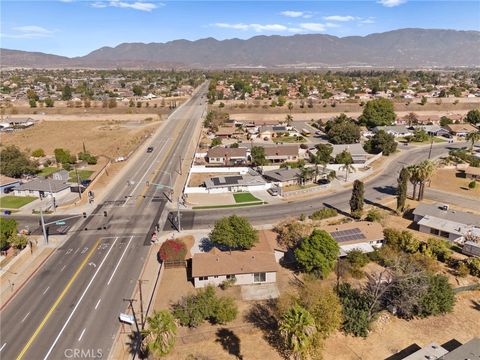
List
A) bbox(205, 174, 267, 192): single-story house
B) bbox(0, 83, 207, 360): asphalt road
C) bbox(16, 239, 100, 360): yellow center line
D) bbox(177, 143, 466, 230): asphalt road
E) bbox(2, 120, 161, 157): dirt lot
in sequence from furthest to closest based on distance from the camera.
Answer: bbox(2, 120, 161, 157): dirt lot → bbox(205, 174, 267, 192): single-story house → bbox(177, 143, 466, 230): asphalt road → bbox(0, 83, 207, 360): asphalt road → bbox(16, 239, 100, 360): yellow center line

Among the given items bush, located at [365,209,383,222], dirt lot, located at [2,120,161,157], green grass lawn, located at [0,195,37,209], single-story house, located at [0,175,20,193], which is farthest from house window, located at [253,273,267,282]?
dirt lot, located at [2,120,161,157]

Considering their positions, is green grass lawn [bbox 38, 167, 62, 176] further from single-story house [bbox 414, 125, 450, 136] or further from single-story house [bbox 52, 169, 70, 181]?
single-story house [bbox 414, 125, 450, 136]

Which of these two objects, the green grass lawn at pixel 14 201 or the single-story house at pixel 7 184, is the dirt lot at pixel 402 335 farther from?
the single-story house at pixel 7 184

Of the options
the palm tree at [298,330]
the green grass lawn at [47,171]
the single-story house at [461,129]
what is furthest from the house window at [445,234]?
the green grass lawn at [47,171]

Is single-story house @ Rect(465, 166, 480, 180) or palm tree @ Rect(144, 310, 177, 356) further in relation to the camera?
single-story house @ Rect(465, 166, 480, 180)

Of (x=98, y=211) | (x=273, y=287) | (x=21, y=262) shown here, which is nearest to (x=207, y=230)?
(x=273, y=287)

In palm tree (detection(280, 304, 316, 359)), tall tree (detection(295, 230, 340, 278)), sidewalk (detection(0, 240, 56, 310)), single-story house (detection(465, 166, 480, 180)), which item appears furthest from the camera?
single-story house (detection(465, 166, 480, 180))

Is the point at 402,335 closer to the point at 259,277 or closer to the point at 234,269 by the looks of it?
the point at 259,277
